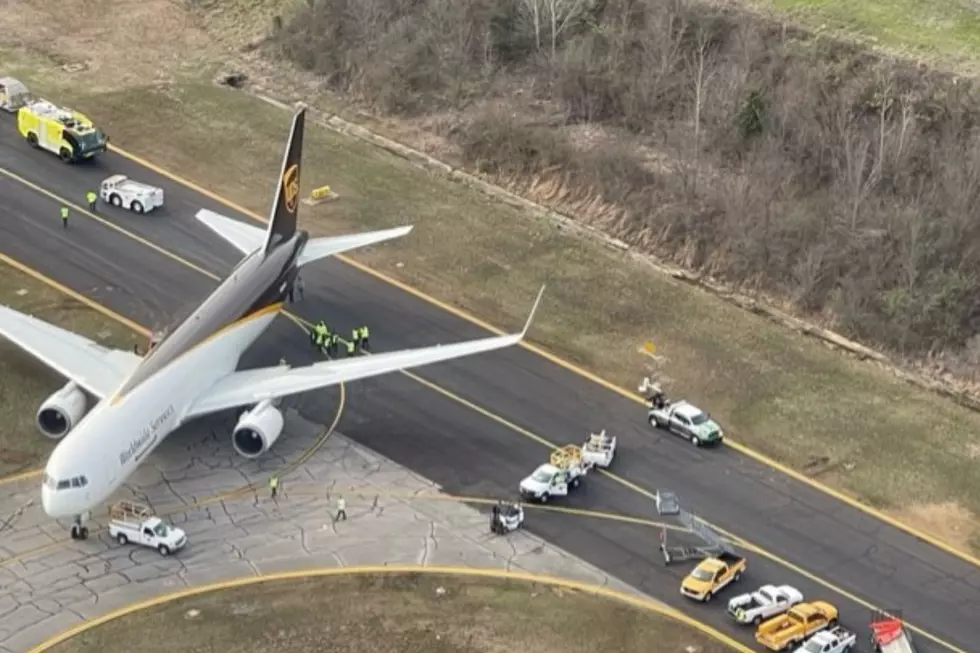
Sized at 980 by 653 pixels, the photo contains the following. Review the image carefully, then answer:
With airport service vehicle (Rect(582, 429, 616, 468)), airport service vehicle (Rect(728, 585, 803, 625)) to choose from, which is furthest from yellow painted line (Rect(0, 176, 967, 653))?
airport service vehicle (Rect(728, 585, 803, 625))

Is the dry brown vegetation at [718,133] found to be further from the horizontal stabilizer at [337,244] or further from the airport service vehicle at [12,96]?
the airport service vehicle at [12,96]

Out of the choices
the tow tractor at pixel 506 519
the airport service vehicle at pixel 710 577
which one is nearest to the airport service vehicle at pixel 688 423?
the airport service vehicle at pixel 710 577

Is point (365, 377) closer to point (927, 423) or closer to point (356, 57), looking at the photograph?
point (927, 423)

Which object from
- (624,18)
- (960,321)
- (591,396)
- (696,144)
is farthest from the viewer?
(624,18)

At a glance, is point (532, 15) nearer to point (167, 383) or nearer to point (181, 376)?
point (181, 376)

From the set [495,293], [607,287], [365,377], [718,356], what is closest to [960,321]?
[718,356]

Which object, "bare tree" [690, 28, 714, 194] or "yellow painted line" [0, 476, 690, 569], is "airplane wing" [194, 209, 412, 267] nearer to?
"yellow painted line" [0, 476, 690, 569]
